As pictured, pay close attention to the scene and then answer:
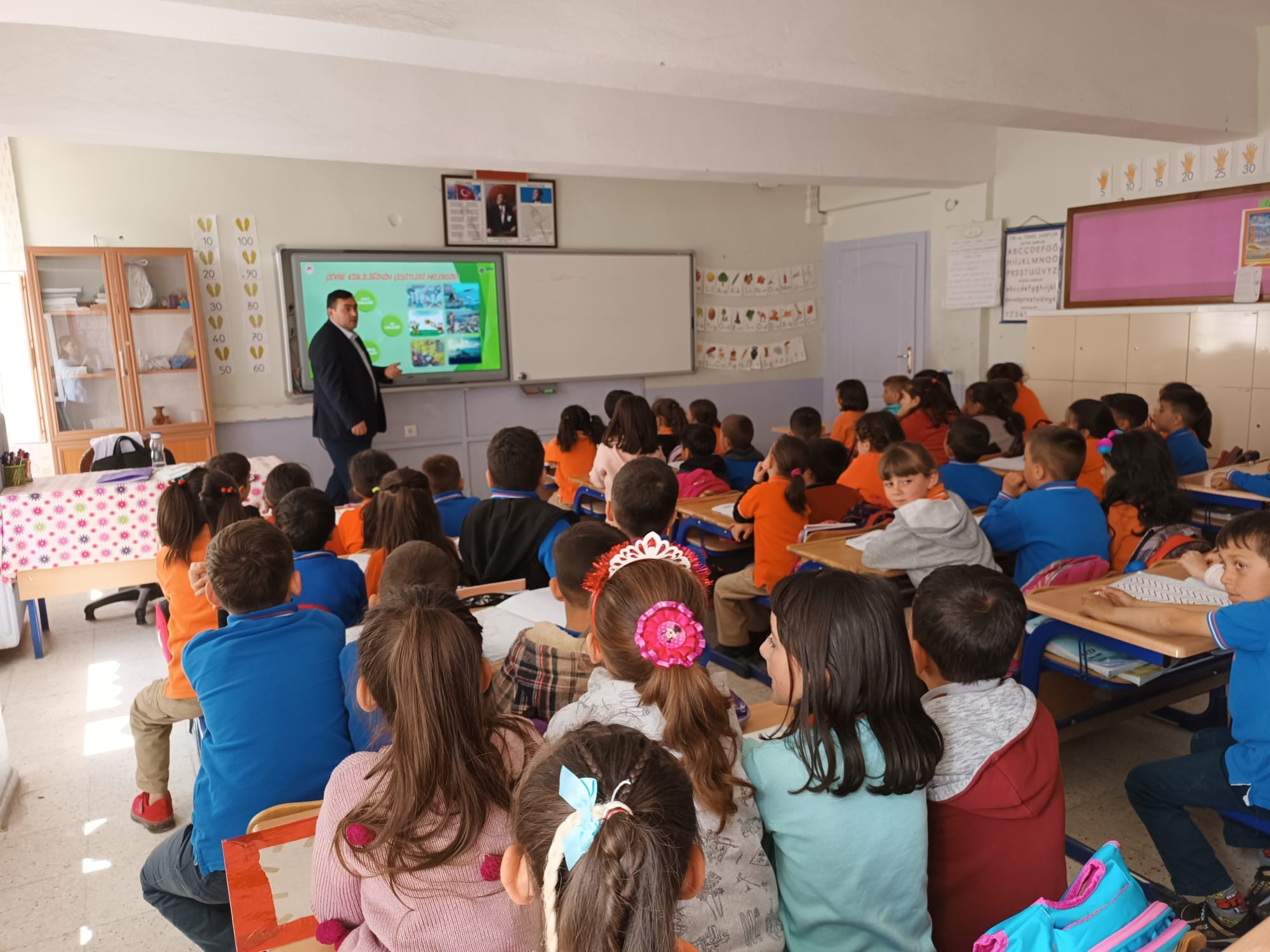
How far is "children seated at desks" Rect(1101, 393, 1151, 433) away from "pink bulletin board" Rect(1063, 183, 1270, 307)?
1369mm

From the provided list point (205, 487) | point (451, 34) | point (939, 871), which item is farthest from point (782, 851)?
point (451, 34)

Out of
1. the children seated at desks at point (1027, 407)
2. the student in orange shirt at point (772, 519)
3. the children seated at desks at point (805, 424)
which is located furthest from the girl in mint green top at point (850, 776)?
the children seated at desks at point (1027, 407)

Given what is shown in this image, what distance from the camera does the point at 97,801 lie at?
2.73 m

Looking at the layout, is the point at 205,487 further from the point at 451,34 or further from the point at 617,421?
the point at 617,421

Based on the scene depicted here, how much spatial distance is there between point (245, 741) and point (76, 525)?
8.53 ft

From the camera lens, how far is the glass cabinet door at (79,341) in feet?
16.8

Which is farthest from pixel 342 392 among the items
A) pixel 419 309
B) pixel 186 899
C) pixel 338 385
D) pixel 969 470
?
pixel 186 899

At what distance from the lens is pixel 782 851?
1.37 m

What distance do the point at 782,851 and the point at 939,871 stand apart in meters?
0.29

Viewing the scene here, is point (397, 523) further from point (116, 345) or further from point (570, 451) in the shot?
point (116, 345)

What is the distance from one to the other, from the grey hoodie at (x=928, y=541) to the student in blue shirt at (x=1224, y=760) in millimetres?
566

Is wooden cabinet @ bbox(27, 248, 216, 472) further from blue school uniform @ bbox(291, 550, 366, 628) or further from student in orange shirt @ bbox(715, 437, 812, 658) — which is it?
student in orange shirt @ bbox(715, 437, 812, 658)

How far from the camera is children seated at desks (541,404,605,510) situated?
4742mm

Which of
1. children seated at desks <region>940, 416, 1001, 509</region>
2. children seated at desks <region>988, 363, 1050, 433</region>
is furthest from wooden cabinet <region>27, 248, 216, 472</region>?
children seated at desks <region>988, 363, 1050, 433</region>
